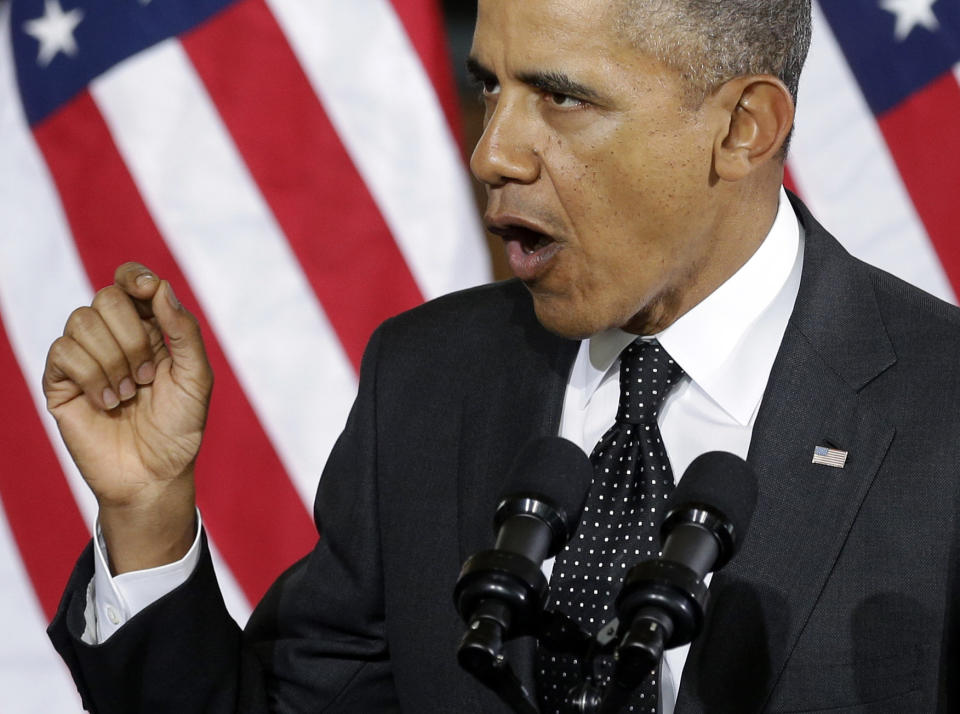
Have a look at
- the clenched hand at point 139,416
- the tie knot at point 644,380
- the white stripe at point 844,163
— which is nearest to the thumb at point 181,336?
the clenched hand at point 139,416

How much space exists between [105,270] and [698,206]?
45.4 inches

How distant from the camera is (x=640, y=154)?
1.22m

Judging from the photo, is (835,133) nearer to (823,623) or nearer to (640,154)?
(640,154)

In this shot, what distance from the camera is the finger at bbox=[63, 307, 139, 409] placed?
1217 mm

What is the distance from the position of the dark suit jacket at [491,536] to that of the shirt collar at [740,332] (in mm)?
36

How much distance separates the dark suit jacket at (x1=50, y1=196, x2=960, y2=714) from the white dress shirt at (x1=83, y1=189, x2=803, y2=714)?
0.03 meters

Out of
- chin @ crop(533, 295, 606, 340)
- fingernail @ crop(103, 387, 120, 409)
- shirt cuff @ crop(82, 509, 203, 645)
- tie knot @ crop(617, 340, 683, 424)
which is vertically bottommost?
tie knot @ crop(617, 340, 683, 424)

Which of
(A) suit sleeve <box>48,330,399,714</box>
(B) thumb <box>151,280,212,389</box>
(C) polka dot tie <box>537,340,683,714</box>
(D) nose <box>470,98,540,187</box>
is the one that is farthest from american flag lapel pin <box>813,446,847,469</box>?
(B) thumb <box>151,280,212,389</box>

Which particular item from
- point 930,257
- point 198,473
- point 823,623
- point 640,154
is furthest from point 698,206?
point 198,473

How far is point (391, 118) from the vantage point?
2.09 metres

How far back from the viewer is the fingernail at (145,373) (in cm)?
127

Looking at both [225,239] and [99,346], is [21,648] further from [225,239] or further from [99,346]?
[99,346]

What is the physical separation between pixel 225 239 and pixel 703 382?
101 cm

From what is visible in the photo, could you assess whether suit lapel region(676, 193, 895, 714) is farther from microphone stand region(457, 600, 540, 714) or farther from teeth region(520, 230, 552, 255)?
microphone stand region(457, 600, 540, 714)
